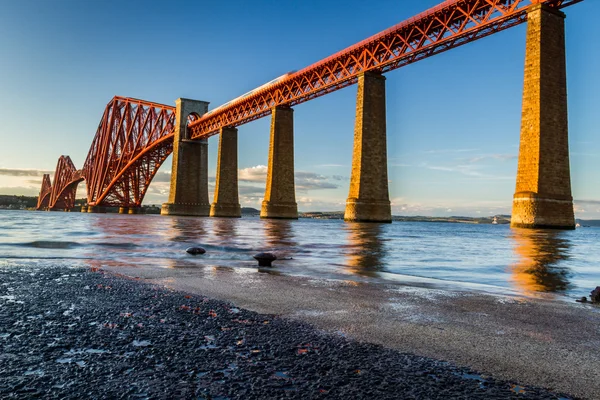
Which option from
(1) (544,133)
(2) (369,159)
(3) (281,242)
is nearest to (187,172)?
(2) (369,159)

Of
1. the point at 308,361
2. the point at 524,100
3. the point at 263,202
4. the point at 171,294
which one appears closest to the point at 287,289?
the point at 171,294

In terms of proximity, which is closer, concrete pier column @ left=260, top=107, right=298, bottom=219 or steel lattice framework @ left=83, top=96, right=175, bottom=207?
concrete pier column @ left=260, top=107, right=298, bottom=219

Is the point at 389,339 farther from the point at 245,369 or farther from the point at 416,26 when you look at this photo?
the point at 416,26

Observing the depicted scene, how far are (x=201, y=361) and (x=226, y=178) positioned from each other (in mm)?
55871

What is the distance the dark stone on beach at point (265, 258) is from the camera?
7.48 meters

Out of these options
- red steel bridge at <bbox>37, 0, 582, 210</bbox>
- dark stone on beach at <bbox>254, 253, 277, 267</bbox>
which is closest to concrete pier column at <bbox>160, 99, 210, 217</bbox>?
red steel bridge at <bbox>37, 0, 582, 210</bbox>

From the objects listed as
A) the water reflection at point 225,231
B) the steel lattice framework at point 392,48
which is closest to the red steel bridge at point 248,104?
the steel lattice framework at point 392,48

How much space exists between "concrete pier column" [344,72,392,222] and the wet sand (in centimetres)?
3183

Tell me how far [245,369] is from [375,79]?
38.8 meters

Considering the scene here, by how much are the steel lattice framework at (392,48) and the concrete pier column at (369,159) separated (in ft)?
7.26

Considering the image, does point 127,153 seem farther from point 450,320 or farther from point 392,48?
point 450,320

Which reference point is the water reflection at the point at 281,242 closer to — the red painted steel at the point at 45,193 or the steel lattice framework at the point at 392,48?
the steel lattice framework at the point at 392,48

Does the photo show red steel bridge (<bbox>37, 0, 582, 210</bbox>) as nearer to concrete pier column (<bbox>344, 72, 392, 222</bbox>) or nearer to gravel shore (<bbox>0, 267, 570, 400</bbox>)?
concrete pier column (<bbox>344, 72, 392, 222</bbox>)

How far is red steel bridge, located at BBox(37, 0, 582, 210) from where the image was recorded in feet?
104
